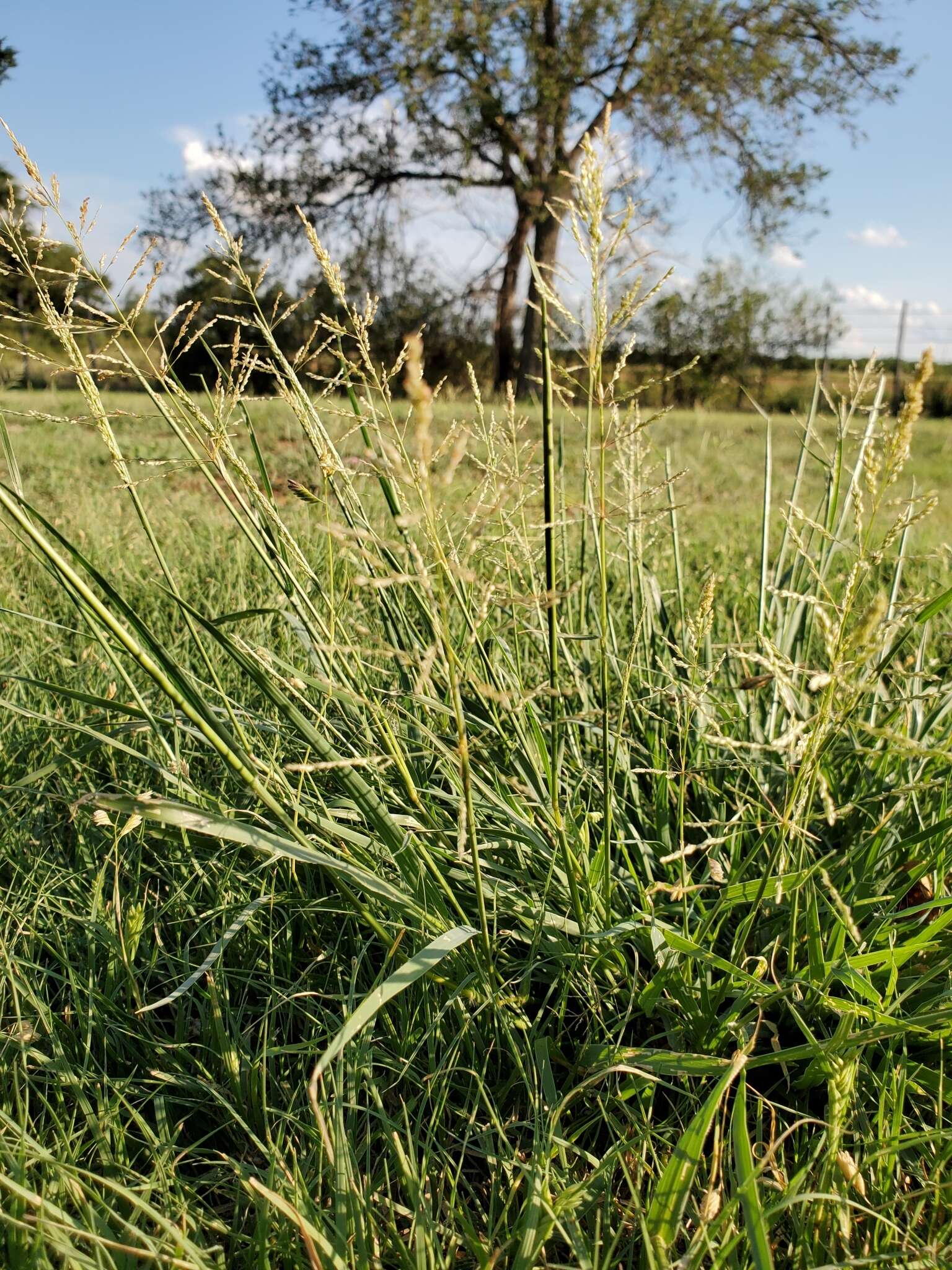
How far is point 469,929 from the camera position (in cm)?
100

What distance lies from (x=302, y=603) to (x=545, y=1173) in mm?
680

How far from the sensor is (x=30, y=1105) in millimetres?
1057

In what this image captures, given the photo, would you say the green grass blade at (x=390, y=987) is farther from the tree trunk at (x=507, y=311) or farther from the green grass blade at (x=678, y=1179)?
the tree trunk at (x=507, y=311)

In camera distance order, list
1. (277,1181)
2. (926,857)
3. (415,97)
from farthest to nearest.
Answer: (415,97), (926,857), (277,1181)

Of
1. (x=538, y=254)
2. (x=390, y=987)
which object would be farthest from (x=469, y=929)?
(x=538, y=254)

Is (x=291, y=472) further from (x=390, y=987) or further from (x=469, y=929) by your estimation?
(x=390, y=987)

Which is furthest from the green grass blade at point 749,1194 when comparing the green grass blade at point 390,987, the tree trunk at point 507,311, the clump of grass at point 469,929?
the tree trunk at point 507,311

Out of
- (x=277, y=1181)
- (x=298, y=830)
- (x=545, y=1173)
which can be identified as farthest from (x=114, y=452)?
(x=545, y=1173)

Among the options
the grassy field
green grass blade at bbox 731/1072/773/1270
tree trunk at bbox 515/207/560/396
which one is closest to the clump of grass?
green grass blade at bbox 731/1072/773/1270

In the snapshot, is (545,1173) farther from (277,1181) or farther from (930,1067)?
(930,1067)

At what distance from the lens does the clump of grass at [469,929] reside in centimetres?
83

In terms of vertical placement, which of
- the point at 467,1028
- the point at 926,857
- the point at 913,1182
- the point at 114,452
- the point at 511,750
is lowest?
the point at 913,1182

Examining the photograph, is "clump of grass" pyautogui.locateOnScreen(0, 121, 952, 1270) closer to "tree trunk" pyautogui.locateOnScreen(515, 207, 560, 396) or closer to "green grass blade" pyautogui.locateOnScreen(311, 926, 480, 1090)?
"green grass blade" pyautogui.locateOnScreen(311, 926, 480, 1090)

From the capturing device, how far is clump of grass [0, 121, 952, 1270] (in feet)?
2.71
